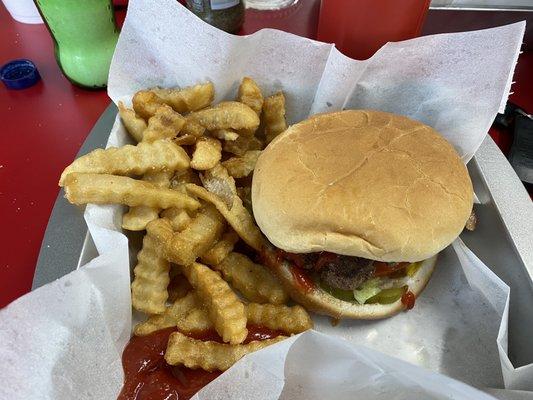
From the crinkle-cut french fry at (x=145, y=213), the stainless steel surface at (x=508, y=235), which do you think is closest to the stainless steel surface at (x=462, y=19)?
the stainless steel surface at (x=508, y=235)

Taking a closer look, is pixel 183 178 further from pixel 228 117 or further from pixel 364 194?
pixel 364 194

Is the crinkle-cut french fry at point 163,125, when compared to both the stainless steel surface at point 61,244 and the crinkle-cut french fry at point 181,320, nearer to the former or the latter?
the stainless steel surface at point 61,244

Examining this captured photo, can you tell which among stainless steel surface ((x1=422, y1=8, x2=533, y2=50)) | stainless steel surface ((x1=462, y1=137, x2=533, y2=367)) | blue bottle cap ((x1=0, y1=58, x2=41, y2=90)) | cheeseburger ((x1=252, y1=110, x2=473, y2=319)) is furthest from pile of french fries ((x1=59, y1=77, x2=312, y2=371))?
stainless steel surface ((x1=422, y1=8, x2=533, y2=50))

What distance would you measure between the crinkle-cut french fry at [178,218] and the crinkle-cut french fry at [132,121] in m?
0.30

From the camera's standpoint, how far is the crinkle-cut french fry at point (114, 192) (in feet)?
4.16

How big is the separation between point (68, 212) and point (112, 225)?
0.23m

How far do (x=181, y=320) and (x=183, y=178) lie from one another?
433mm

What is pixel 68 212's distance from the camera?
4.99 feet

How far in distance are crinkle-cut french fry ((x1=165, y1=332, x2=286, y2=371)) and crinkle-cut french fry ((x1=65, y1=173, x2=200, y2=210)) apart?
38 centimetres

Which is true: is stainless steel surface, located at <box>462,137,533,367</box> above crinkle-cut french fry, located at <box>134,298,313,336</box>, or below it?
above

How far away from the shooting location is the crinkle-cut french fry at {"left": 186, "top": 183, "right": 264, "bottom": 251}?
1.40 m

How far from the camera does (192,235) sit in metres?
1.34

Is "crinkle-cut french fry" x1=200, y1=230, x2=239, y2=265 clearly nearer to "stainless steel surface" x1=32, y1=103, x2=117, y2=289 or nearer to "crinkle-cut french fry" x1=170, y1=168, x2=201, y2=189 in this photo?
"crinkle-cut french fry" x1=170, y1=168, x2=201, y2=189

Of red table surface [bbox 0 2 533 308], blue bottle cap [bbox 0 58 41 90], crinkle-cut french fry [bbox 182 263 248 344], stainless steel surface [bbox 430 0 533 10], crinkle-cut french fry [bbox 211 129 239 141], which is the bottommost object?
red table surface [bbox 0 2 533 308]
